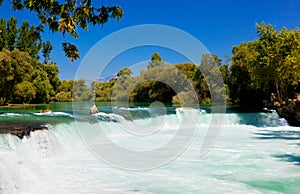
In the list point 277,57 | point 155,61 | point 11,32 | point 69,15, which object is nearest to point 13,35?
point 11,32

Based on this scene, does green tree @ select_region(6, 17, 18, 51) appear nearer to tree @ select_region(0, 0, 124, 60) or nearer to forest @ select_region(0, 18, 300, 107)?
forest @ select_region(0, 18, 300, 107)

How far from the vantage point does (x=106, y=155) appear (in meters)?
9.95

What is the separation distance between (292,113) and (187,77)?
2376 centimetres

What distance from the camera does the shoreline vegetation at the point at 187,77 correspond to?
21656 mm

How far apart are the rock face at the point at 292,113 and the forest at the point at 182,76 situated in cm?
198

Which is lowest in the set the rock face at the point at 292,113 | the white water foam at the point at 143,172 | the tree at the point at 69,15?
the white water foam at the point at 143,172

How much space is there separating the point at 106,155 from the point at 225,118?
467 inches

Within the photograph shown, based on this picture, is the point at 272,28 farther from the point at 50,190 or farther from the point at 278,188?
the point at 50,190

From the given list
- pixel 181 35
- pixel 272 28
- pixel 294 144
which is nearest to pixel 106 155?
pixel 181 35

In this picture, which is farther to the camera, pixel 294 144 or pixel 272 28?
→ pixel 272 28

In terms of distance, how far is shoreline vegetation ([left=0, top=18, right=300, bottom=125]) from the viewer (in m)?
21.7

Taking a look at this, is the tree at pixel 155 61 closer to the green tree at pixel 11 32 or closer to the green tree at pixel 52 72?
the green tree at pixel 52 72

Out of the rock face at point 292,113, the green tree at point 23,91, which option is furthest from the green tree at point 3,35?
the rock face at point 292,113

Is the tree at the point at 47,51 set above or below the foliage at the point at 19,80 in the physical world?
above
